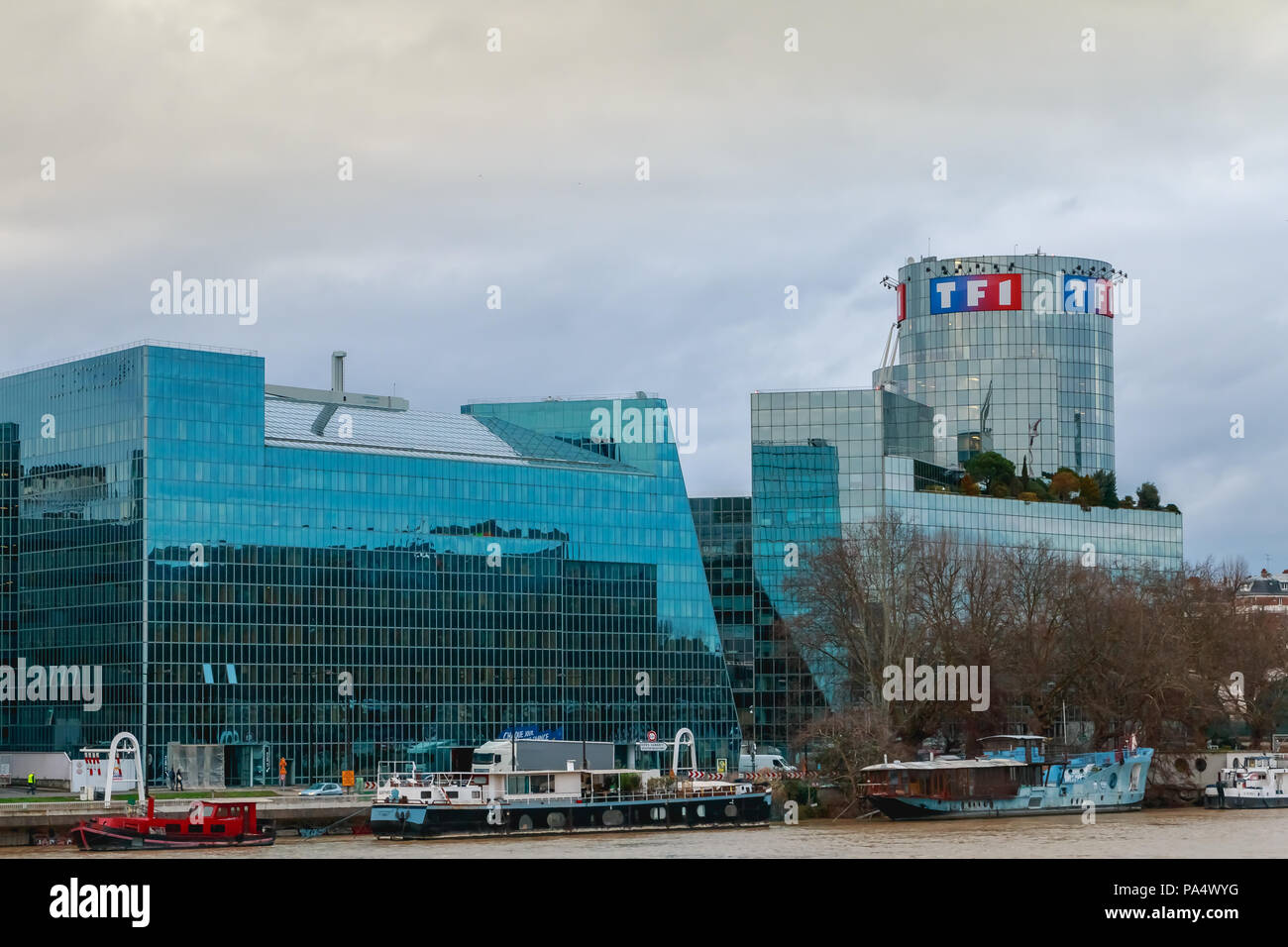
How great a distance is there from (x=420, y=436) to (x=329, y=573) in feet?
56.9

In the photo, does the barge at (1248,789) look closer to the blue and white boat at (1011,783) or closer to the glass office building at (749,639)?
the blue and white boat at (1011,783)

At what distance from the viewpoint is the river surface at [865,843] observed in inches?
3310

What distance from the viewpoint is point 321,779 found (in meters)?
140

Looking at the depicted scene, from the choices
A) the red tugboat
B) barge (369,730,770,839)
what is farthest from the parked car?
the red tugboat

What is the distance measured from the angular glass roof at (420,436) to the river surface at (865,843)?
2111 inches

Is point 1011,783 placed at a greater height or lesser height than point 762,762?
greater

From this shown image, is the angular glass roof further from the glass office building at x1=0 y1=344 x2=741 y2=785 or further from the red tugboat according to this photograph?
the red tugboat

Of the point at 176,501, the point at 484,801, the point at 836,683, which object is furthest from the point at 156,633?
the point at 836,683

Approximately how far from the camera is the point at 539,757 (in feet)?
366

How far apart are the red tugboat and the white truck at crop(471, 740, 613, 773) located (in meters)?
15.5

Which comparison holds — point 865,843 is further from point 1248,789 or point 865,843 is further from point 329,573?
point 329,573

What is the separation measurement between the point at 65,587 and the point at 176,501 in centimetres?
1247

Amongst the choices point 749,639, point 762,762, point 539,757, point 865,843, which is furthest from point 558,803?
point 749,639

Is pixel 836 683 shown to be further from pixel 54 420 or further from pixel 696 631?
pixel 54 420
